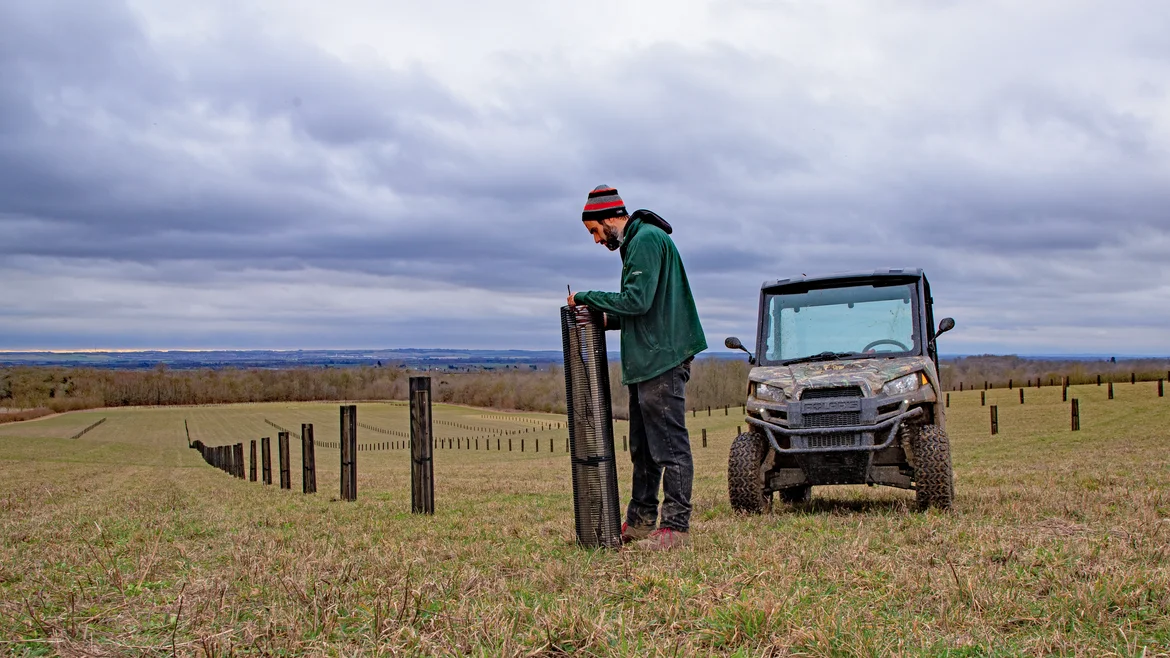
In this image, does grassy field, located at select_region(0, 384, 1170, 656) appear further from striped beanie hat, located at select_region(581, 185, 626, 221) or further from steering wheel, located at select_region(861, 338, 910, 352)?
striped beanie hat, located at select_region(581, 185, 626, 221)

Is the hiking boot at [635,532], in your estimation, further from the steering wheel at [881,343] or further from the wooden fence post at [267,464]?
the wooden fence post at [267,464]

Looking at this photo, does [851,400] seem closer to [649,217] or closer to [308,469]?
[649,217]

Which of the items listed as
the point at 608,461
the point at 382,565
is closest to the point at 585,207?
the point at 608,461

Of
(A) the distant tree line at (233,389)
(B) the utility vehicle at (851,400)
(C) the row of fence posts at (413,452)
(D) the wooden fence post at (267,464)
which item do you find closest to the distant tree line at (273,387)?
(A) the distant tree line at (233,389)

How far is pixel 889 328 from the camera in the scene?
9.84 metres

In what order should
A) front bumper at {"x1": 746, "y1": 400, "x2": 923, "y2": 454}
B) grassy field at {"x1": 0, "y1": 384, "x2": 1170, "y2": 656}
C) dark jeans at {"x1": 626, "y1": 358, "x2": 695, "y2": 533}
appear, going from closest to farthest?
grassy field at {"x1": 0, "y1": 384, "x2": 1170, "y2": 656} < dark jeans at {"x1": 626, "y1": 358, "x2": 695, "y2": 533} < front bumper at {"x1": 746, "y1": 400, "x2": 923, "y2": 454}

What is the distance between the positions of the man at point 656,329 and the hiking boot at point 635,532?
0.12 meters

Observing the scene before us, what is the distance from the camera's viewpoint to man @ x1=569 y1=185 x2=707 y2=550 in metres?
5.91

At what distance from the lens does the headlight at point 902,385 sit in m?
8.70

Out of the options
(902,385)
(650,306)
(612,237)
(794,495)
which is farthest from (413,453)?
(902,385)

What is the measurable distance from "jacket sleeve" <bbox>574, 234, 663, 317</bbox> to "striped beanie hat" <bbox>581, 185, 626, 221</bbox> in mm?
367

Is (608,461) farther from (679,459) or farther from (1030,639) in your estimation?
(1030,639)

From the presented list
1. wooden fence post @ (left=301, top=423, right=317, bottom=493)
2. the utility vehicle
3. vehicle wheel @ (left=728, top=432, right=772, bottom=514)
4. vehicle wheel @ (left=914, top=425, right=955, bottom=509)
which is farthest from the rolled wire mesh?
wooden fence post @ (left=301, top=423, right=317, bottom=493)

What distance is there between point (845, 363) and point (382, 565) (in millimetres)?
5878
